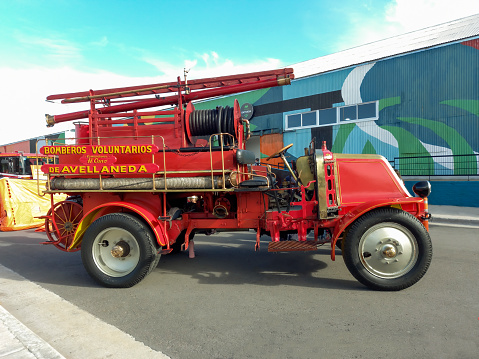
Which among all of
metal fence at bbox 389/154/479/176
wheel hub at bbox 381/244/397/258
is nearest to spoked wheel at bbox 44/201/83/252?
wheel hub at bbox 381/244/397/258

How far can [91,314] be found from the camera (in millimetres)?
3387

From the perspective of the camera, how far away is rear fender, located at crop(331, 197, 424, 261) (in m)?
3.73

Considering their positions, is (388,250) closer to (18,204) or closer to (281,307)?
(281,307)

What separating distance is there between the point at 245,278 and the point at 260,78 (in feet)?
9.90

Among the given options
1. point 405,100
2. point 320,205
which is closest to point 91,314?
point 320,205

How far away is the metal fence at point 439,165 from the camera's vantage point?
1246cm

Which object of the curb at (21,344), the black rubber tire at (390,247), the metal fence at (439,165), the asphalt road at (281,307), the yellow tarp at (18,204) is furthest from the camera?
the metal fence at (439,165)

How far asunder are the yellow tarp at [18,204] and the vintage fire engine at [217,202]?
5.43 metres

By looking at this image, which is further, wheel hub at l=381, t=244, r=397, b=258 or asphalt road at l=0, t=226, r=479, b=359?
wheel hub at l=381, t=244, r=397, b=258

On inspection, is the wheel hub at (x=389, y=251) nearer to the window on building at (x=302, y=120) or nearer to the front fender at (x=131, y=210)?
the front fender at (x=131, y=210)

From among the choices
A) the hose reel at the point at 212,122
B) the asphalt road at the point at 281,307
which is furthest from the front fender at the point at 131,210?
the hose reel at the point at 212,122

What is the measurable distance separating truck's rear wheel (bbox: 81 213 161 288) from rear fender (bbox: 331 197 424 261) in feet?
7.67

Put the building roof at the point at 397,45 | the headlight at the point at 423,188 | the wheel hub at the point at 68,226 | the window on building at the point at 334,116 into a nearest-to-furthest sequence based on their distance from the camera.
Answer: the headlight at the point at 423,188
the wheel hub at the point at 68,226
the building roof at the point at 397,45
the window on building at the point at 334,116

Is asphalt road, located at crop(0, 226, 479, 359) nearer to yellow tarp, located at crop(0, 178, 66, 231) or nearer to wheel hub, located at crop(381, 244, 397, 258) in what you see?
wheel hub, located at crop(381, 244, 397, 258)
